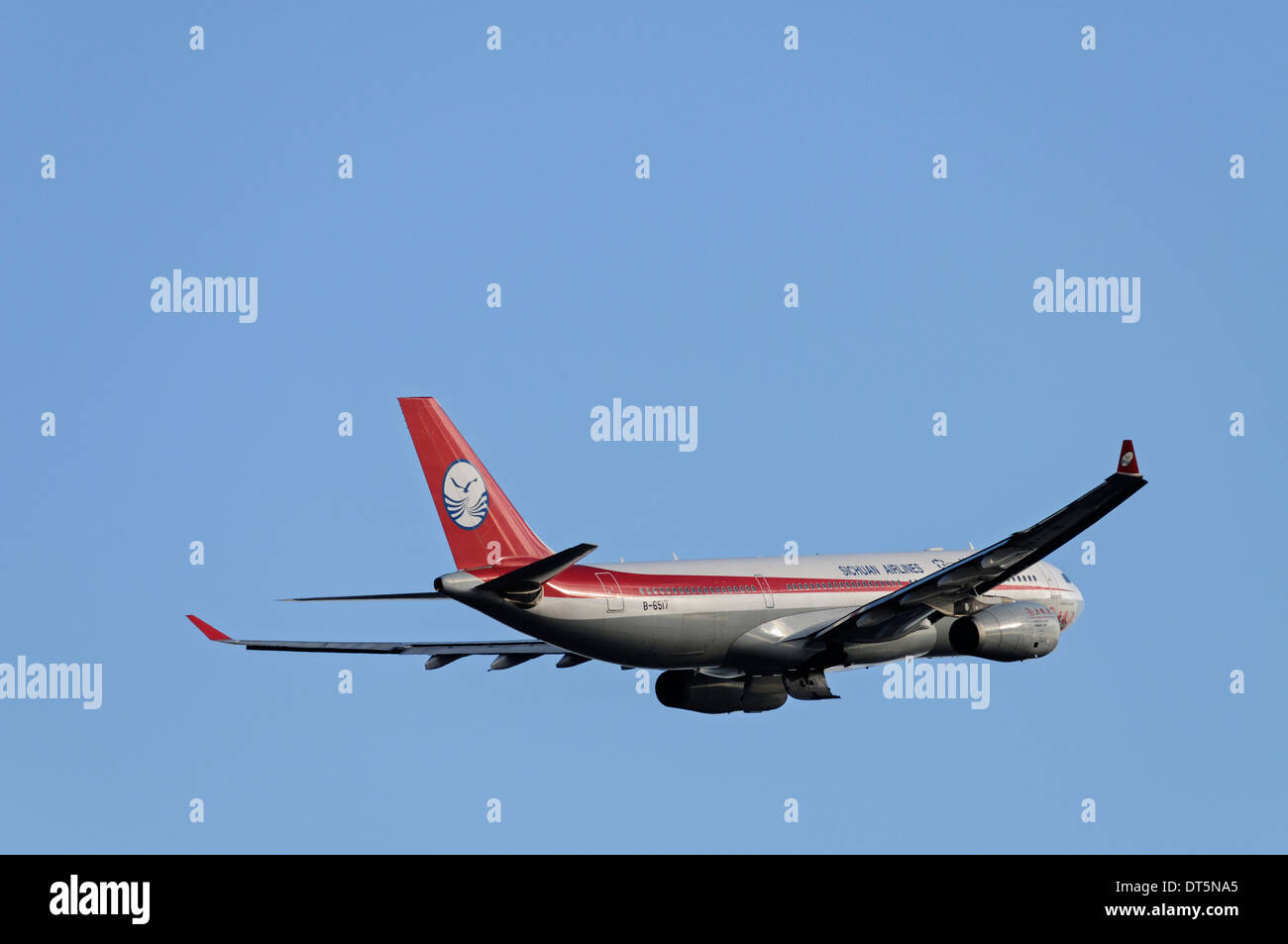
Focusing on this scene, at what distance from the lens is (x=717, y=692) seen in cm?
5859

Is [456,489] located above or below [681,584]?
above

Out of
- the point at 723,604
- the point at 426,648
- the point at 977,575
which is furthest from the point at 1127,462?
the point at 426,648

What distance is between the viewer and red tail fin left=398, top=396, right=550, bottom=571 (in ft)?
160

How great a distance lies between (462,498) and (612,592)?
5.15 m

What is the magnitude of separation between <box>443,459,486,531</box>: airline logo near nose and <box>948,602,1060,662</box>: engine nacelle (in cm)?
1566

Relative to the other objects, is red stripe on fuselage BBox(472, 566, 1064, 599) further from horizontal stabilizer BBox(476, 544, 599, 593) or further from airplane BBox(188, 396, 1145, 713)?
horizontal stabilizer BBox(476, 544, 599, 593)

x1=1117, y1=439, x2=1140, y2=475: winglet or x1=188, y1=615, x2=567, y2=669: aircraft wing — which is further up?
x1=1117, y1=439, x2=1140, y2=475: winglet

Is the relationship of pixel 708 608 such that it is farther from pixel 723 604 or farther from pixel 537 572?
pixel 537 572

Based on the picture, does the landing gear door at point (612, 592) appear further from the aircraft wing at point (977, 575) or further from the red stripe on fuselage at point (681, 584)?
the aircraft wing at point (977, 575)

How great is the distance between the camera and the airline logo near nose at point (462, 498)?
1934 inches

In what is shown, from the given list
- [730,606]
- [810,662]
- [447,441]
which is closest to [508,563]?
[447,441]

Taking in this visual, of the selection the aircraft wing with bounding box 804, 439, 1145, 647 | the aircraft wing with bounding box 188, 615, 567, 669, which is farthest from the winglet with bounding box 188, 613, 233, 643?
the aircraft wing with bounding box 804, 439, 1145, 647
